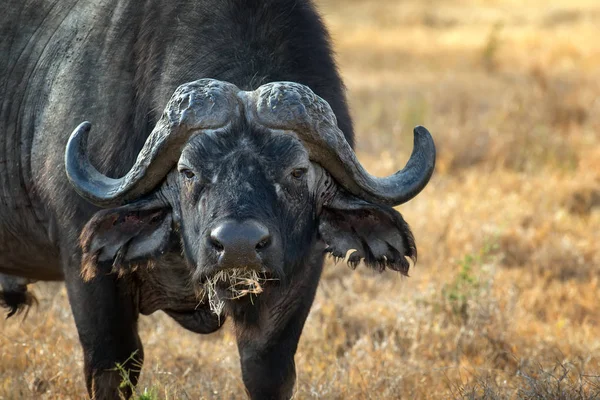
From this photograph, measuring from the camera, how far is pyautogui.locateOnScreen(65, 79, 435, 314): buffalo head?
3.35 metres

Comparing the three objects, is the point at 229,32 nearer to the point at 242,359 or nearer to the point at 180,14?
the point at 180,14

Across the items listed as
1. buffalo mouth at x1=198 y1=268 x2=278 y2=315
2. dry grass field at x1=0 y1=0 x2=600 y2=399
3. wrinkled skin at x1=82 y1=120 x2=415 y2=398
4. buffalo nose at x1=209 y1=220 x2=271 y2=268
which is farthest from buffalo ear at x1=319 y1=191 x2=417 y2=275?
dry grass field at x1=0 y1=0 x2=600 y2=399

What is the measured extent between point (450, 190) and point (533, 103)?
2.38 meters

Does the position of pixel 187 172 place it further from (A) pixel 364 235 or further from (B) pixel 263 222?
(A) pixel 364 235

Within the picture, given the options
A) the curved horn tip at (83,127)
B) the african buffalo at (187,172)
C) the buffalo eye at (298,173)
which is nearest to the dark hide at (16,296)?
the african buffalo at (187,172)

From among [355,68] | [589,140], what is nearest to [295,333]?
[589,140]

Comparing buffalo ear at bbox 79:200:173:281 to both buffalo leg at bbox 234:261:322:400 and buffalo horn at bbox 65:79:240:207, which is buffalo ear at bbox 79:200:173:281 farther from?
buffalo leg at bbox 234:261:322:400

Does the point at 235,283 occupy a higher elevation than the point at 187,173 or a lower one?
lower

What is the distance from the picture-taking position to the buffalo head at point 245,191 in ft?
11.0

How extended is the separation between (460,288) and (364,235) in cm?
204

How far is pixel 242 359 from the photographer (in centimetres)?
407

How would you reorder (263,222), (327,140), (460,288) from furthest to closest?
(460,288), (327,140), (263,222)

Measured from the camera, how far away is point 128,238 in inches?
146

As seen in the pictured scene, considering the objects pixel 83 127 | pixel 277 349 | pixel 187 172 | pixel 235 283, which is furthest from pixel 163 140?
pixel 277 349
